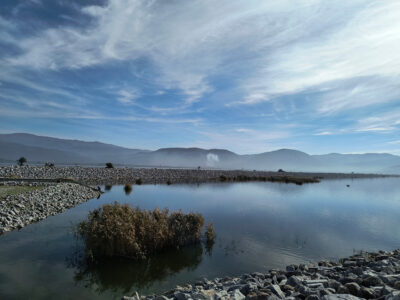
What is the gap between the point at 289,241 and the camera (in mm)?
12953

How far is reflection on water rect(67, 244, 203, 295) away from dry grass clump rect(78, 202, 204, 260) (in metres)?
0.39

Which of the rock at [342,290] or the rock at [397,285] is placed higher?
the rock at [397,285]

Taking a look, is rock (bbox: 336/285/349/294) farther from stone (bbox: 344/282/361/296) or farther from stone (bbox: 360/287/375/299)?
stone (bbox: 360/287/375/299)

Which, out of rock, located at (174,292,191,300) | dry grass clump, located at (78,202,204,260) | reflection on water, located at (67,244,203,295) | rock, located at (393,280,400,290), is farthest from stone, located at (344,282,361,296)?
dry grass clump, located at (78,202,204,260)

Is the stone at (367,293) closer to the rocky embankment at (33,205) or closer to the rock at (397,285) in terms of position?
the rock at (397,285)

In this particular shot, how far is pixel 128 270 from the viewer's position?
29.2ft

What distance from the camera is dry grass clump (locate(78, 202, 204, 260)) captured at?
952cm

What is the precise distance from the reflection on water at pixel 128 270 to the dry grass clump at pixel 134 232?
1.27 feet

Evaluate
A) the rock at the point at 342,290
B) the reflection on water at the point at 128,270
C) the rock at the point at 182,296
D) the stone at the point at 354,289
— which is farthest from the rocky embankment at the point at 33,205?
the stone at the point at 354,289

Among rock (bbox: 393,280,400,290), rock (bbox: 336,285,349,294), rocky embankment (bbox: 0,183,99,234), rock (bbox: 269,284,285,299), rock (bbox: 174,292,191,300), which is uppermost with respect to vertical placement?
rock (bbox: 393,280,400,290)

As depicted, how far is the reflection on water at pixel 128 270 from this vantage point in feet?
25.6

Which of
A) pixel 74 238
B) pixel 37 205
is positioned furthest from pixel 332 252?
pixel 37 205

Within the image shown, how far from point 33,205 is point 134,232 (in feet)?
36.5

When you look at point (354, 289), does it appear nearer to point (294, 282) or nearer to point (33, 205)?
point (294, 282)
